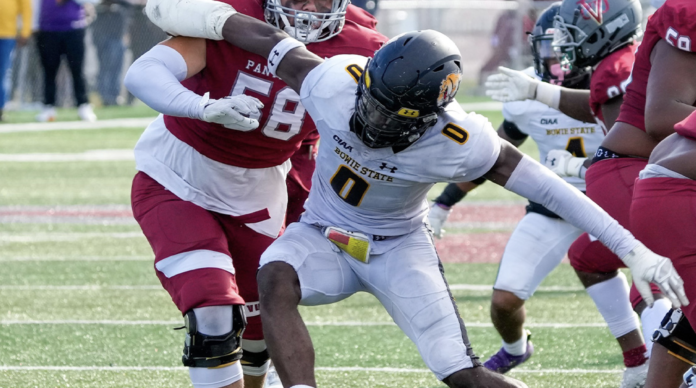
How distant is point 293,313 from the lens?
3385mm

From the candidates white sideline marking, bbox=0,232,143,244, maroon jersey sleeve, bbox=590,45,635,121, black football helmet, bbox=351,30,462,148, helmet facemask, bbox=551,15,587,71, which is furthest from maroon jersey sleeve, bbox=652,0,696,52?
white sideline marking, bbox=0,232,143,244

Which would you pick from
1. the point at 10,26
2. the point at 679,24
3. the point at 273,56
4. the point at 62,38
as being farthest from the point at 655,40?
the point at 62,38

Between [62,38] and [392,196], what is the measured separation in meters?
11.3

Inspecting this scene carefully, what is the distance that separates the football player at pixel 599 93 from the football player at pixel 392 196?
1061 mm

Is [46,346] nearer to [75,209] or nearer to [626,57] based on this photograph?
[626,57]

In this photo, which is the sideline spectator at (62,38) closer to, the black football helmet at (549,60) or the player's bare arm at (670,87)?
the black football helmet at (549,60)

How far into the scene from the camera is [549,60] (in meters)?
5.23

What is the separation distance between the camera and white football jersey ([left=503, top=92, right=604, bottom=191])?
5.28m

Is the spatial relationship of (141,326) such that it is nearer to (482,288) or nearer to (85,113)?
(482,288)

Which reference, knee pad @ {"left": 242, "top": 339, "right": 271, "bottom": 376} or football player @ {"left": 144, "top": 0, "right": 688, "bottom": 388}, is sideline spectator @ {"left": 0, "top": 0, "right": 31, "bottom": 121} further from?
football player @ {"left": 144, "top": 0, "right": 688, "bottom": 388}

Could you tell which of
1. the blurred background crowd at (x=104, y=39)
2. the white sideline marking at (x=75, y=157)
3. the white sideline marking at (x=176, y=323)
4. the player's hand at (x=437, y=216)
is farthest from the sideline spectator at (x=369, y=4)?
the player's hand at (x=437, y=216)

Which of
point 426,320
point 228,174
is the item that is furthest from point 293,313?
point 228,174

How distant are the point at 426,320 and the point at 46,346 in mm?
2565

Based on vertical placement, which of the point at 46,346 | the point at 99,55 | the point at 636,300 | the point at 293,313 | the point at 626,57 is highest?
the point at 626,57
